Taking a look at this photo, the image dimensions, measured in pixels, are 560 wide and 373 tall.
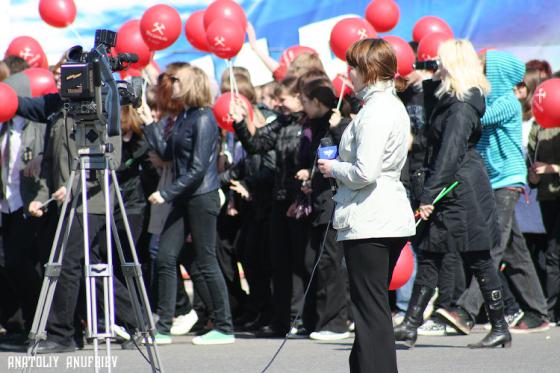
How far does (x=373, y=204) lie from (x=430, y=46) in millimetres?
4194

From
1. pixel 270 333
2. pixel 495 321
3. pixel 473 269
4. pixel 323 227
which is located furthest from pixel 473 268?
pixel 270 333

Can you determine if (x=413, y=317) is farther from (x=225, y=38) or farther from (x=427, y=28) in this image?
(x=427, y=28)

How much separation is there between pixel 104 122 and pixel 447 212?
3.14m

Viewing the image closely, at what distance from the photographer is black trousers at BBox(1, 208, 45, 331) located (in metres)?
8.73

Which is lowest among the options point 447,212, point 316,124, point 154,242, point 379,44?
point 154,242

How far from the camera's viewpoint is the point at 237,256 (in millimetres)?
10125

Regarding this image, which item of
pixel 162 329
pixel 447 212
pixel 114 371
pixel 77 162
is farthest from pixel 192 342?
pixel 77 162

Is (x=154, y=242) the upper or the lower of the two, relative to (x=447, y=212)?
lower

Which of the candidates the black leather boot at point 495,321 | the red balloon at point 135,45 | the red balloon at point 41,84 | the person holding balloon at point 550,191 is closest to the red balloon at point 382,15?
the person holding balloon at point 550,191

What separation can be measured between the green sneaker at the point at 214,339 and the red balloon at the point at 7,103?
2.36m

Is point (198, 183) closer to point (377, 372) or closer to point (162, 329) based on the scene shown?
point (162, 329)

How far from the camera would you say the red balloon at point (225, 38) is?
30.3 feet

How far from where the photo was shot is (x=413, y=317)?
785 centimetres

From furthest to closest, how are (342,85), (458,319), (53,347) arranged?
(342,85), (458,319), (53,347)
